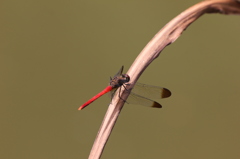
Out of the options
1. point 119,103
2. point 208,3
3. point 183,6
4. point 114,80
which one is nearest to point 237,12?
point 208,3

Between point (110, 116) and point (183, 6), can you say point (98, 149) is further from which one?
point (183, 6)

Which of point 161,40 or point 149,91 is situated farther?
point 149,91

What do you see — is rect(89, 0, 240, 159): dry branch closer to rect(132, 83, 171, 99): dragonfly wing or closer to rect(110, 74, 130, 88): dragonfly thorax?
rect(110, 74, 130, 88): dragonfly thorax

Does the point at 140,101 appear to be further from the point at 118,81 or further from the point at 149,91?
the point at 118,81

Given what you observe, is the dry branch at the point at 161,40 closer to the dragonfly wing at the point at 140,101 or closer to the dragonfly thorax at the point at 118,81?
the dragonfly thorax at the point at 118,81

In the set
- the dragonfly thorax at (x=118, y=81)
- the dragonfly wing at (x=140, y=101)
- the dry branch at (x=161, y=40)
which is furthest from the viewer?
the dragonfly wing at (x=140, y=101)

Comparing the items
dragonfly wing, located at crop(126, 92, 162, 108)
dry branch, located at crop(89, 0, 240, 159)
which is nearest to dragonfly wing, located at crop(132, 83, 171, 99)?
dragonfly wing, located at crop(126, 92, 162, 108)

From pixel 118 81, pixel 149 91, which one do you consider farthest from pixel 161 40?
pixel 149 91

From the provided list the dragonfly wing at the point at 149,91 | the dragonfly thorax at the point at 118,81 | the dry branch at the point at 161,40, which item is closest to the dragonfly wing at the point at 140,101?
the dragonfly wing at the point at 149,91
